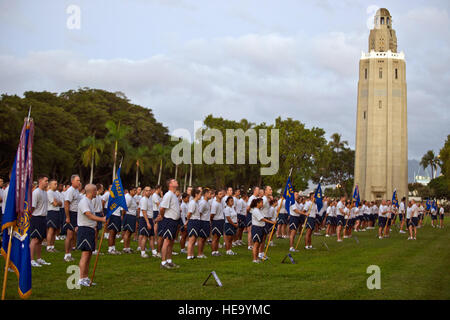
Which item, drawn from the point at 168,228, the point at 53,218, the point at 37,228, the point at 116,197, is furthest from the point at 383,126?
the point at 116,197

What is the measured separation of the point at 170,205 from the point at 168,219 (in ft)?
1.22

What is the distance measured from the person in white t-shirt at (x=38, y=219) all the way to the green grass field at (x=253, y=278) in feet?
1.91

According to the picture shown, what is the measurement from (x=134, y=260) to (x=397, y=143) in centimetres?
7289

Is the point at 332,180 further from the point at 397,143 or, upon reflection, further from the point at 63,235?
the point at 63,235

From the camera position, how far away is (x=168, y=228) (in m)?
13.3

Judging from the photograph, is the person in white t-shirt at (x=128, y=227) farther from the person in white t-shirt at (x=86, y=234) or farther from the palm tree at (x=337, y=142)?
the palm tree at (x=337, y=142)

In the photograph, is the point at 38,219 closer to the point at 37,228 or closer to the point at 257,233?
the point at 37,228

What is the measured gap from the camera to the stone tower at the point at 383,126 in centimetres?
8094

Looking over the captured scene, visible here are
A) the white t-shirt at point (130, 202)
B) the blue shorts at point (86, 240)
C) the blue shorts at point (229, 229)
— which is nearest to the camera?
the blue shorts at point (86, 240)

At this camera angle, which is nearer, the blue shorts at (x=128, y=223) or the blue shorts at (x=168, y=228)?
the blue shorts at (x=168, y=228)

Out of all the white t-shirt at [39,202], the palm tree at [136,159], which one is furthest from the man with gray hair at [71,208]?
the palm tree at [136,159]

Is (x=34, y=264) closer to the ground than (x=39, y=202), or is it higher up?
closer to the ground

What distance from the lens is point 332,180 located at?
102 m
